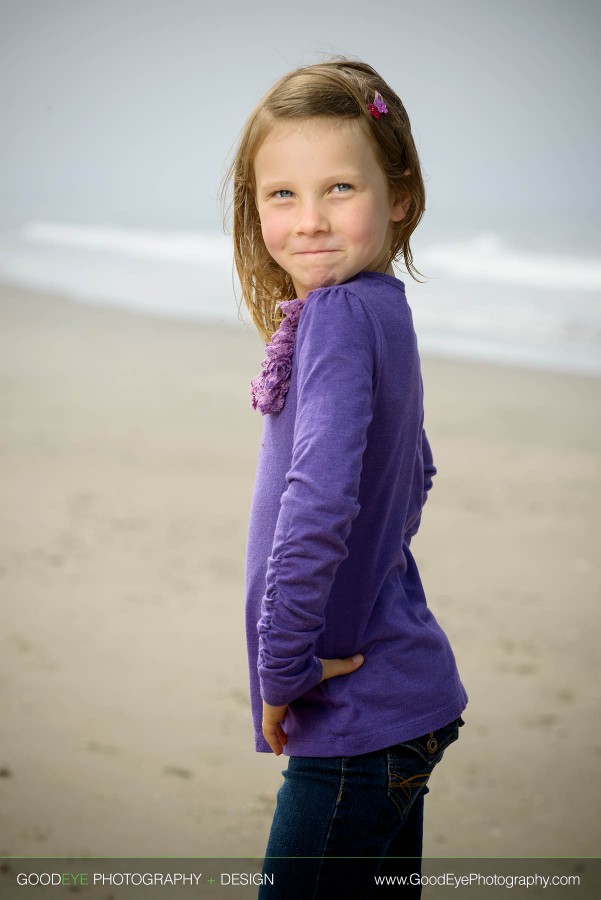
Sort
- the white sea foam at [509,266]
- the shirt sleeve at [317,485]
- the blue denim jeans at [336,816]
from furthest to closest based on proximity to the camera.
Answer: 1. the white sea foam at [509,266]
2. the blue denim jeans at [336,816]
3. the shirt sleeve at [317,485]

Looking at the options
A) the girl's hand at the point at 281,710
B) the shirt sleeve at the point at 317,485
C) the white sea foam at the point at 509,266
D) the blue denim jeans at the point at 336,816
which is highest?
the shirt sleeve at the point at 317,485

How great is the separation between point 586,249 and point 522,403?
35.8ft

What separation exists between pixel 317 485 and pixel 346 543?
0.75 ft

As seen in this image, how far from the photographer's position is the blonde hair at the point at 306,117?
5.16ft

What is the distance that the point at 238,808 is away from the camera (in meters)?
2.99

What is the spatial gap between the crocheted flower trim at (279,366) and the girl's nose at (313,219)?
0.11 metres

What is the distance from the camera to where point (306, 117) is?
61.6 inches

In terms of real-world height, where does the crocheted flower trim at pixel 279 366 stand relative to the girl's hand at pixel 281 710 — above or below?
above

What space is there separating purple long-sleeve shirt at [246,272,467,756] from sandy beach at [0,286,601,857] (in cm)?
146

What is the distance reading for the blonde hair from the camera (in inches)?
61.9

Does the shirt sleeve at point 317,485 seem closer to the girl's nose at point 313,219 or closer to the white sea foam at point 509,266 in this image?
the girl's nose at point 313,219

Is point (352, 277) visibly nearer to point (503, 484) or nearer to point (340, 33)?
point (503, 484)

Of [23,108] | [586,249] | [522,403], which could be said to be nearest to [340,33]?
[23,108]

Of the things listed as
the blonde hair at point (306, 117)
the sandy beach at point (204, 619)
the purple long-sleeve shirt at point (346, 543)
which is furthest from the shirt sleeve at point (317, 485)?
the sandy beach at point (204, 619)
